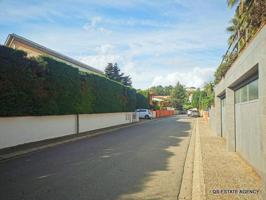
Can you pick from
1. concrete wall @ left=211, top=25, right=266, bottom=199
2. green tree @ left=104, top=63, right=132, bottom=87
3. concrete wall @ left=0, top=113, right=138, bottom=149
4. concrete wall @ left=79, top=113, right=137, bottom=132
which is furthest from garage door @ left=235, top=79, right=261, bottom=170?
green tree @ left=104, top=63, right=132, bottom=87

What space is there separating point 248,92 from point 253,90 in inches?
37.6

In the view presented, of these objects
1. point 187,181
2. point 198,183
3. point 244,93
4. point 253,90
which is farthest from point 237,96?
point 198,183

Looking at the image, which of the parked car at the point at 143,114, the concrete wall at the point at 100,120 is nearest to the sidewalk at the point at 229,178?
the concrete wall at the point at 100,120

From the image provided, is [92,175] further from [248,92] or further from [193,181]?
[248,92]

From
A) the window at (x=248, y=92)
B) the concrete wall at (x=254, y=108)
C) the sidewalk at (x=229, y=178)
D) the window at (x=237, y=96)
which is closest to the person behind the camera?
the concrete wall at (x=254, y=108)

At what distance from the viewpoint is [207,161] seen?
11180 millimetres

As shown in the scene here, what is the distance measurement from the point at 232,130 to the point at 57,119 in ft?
33.7

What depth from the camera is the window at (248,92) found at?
9223mm

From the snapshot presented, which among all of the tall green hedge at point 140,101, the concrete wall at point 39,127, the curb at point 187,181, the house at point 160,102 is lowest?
Result: the curb at point 187,181

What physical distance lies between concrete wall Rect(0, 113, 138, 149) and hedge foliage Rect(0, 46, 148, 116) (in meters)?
0.36

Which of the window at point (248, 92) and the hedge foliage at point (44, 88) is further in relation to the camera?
the hedge foliage at point (44, 88)

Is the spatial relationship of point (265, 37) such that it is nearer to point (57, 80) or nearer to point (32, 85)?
point (32, 85)

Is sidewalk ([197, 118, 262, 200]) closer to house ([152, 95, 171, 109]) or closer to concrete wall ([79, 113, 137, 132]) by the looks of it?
concrete wall ([79, 113, 137, 132])

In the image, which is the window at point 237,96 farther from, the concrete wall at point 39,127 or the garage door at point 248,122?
the concrete wall at point 39,127
